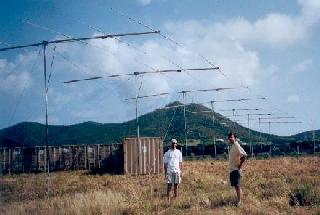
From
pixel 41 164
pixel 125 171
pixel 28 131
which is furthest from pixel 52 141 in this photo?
pixel 125 171

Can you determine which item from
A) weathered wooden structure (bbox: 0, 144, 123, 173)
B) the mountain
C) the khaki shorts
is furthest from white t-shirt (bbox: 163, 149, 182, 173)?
the mountain

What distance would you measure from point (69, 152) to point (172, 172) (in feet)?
72.0

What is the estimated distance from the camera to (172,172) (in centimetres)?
1430

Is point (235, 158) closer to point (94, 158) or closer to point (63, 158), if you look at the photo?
point (94, 158)

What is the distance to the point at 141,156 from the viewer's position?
27.0 m

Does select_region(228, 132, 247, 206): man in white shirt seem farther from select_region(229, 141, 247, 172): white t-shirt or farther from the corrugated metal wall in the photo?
the corrugated metal wall

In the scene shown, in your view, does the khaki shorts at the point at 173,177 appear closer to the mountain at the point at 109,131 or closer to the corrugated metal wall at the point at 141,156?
the corrugated metal wall at the point at 141,156

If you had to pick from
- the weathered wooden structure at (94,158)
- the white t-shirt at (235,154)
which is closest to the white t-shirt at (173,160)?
the white t-shirt at (235,154)

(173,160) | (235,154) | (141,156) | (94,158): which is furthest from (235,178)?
(94,158)

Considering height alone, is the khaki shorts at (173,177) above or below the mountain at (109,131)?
below

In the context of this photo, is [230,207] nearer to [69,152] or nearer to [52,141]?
[69,152]

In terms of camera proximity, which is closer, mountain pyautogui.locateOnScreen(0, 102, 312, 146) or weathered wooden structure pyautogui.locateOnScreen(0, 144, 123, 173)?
weathered wooden structure pyautogui.locateOnScreen(0, 144, 123, 173)

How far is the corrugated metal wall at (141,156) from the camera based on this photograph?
26781mm

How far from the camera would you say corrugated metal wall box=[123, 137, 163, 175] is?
2678 centimetres
